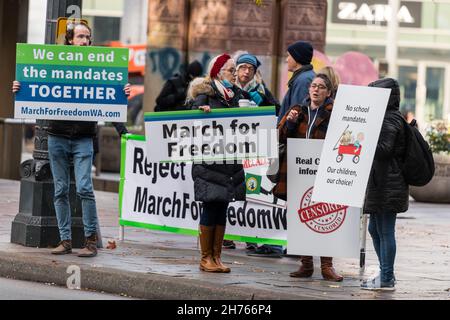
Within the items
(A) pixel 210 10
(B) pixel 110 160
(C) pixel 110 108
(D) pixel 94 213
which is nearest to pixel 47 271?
(D) pixel 94 213

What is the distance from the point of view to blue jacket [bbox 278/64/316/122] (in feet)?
39.8

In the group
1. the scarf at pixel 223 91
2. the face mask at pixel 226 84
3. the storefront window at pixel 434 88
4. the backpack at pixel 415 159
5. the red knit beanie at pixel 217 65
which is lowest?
the backpack at pixel 415 159

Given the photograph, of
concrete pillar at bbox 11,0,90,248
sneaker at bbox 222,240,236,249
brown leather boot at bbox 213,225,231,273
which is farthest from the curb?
sneaker at bbox 222,240,236,249

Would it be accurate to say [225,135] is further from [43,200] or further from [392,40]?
[392,40]

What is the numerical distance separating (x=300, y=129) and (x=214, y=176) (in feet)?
2.76

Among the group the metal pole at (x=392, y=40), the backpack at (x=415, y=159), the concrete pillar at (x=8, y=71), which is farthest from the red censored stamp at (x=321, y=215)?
the metal pole at (x=392, y=40)

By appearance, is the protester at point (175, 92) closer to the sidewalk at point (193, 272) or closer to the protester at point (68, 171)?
the sidewalk at point (193, 272)

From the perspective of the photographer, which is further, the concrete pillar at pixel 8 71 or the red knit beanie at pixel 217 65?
the concrete pillar at pixel 8 71

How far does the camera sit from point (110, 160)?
24.4 m

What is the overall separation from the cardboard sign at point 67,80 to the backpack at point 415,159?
290 centimetres

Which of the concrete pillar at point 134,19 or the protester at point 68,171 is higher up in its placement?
the concrete pillar at point 134,19

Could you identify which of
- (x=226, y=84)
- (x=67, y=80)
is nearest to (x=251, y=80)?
(x=226, y=84)

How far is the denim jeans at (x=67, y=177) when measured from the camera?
1160 cm

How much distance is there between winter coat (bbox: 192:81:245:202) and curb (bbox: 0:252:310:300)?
903 millimetres
